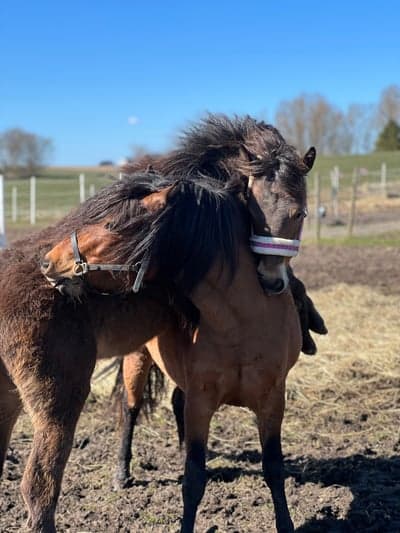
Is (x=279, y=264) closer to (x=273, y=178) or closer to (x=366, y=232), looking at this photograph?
(x=273, y=178)

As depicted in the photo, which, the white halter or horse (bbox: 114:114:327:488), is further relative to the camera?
horse (bbox: 114:114:327:488)

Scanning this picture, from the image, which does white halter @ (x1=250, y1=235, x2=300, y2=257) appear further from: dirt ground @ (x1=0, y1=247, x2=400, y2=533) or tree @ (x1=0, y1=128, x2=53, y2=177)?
tree @ (x1=0, y1=128, x2=53, y2=177)

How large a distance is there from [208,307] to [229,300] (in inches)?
4.1

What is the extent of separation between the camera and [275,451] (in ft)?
9.75

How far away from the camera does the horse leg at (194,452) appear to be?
2.80 metres

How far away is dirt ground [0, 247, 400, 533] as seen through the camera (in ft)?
10.4

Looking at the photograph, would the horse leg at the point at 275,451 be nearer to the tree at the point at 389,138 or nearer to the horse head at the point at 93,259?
the horse head at the point at 93,259

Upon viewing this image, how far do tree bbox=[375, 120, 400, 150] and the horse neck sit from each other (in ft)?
147

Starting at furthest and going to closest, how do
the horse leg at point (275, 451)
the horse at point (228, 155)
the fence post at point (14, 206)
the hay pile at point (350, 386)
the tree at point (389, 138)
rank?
the tree at point (389, 138), the fence post at point (14, 206), the hay pile at point (350, 386), the horse leg at point (275, 451), the horse at point (228, 155)

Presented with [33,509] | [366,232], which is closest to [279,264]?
[33,509]

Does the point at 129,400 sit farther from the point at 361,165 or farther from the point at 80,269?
the point at 361,165

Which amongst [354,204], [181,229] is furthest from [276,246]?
[354,204]

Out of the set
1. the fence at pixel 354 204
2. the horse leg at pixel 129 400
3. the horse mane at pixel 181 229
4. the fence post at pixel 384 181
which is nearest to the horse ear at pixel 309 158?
the horse mane at pixel 181 229

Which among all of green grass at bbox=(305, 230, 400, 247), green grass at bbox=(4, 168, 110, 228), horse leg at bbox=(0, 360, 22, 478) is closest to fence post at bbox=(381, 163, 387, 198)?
green grass at bbox=(305, 230, 400, 247)
